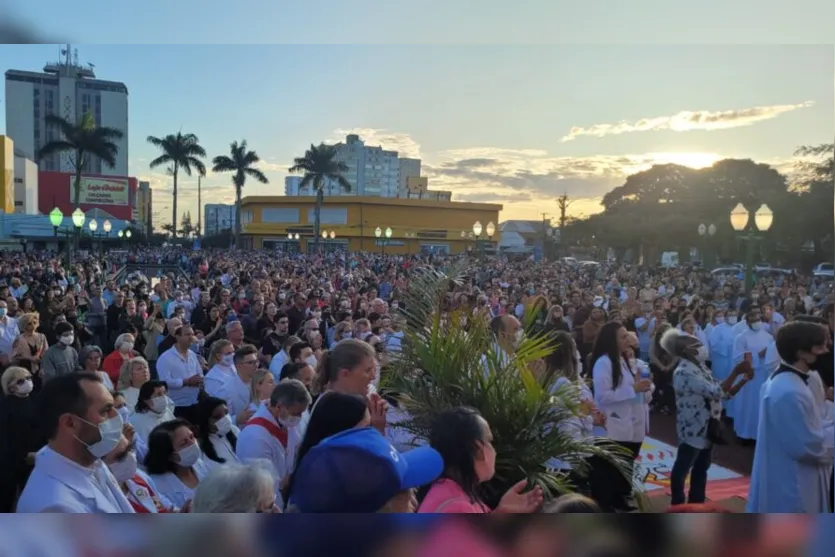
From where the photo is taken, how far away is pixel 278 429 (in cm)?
377

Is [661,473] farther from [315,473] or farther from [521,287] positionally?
[315,473]

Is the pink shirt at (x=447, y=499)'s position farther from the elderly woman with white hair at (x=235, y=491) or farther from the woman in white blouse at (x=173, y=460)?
the woman in white blouse at (x=173, y=460)

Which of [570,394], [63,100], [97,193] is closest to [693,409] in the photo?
[570,394]

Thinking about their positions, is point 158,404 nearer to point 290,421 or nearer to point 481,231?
point 290,421

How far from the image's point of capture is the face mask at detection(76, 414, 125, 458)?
2904 mm

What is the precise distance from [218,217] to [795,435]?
5074 millimetres

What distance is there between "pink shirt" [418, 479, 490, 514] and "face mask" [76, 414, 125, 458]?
4.94 ft

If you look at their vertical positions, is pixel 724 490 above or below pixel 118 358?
below

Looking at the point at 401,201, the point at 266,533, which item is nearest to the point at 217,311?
the point at 401,201

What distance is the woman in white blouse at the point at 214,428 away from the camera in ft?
13.5

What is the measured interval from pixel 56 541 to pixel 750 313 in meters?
7.24

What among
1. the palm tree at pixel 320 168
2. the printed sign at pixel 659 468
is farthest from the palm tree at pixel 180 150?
the printed sign at pixel 659 468

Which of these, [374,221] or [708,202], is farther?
[708,202]

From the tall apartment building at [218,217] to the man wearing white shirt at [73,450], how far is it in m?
2.79
